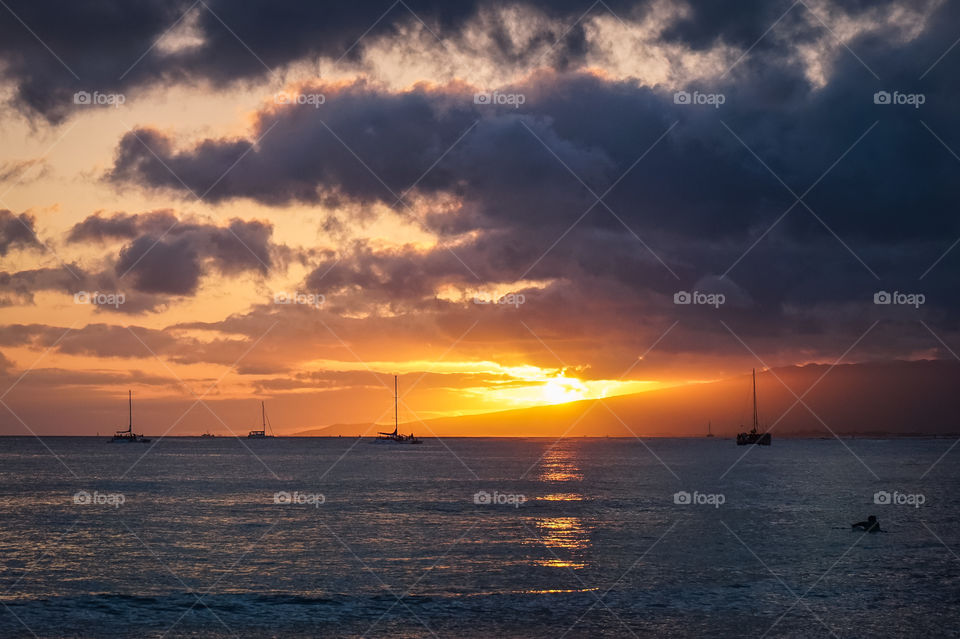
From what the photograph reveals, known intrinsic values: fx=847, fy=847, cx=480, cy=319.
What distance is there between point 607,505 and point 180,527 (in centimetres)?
3967

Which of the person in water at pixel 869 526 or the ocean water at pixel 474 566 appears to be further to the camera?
the person in water at pixel 869 526

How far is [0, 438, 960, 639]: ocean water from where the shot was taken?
1342 inches

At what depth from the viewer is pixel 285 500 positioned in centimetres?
8669

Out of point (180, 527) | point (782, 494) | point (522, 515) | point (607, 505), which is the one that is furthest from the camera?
point (782, 494)

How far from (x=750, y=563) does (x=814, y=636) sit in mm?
15859

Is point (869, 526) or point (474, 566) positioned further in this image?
point (869, 526)

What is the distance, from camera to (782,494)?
97.5m

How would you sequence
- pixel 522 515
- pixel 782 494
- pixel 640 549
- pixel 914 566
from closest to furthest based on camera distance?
pixel 914 566
pixel 640 549
pixel 522 515
pixel 782 494

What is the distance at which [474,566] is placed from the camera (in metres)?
46.1

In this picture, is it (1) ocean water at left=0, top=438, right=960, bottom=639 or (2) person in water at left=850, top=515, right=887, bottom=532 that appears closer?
(1) ocean water at left=0, top=438, right=960, bottom=639

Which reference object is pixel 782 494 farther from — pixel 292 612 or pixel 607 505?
Answer: pixel 292 612

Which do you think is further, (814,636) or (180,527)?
(180,527)

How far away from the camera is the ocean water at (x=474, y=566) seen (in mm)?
34094

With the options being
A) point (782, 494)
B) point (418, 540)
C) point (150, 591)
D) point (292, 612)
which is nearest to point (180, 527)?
point (418, 540)
